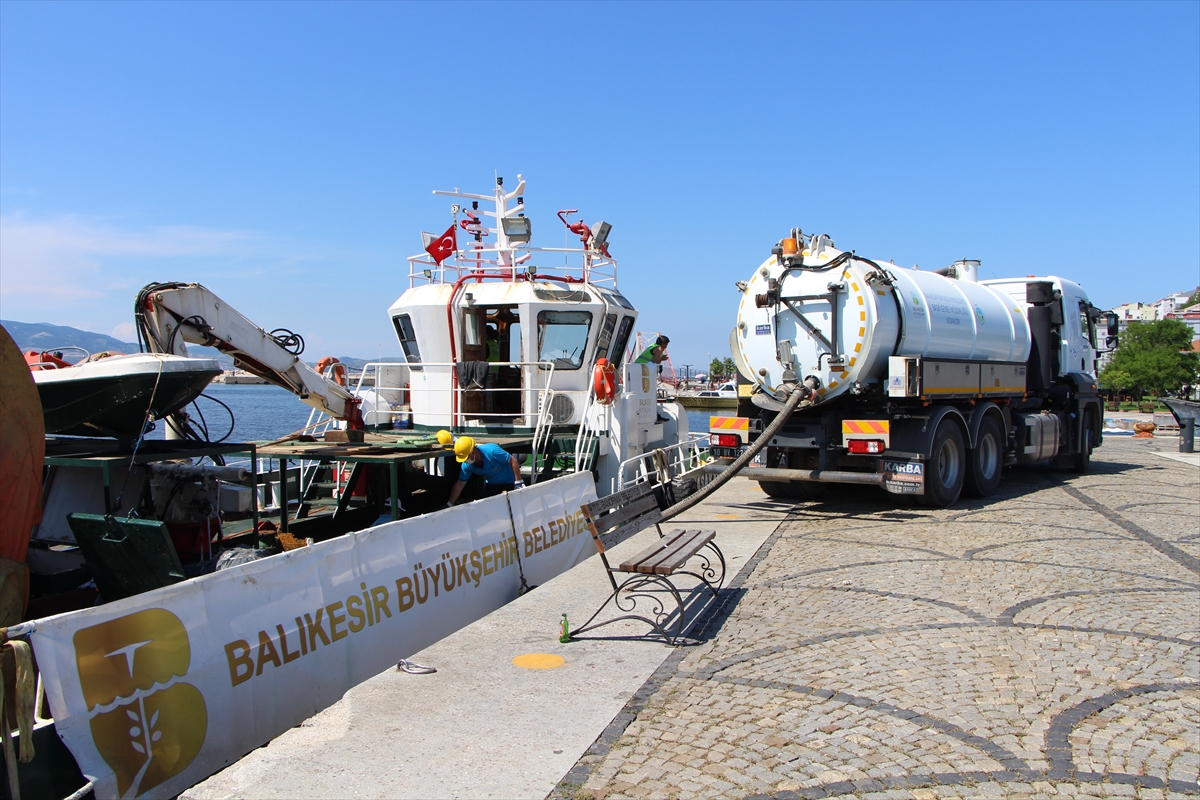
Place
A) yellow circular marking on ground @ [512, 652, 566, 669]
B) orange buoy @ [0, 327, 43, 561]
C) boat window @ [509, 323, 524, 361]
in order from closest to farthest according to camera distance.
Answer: orange buoy @ [0, 327, 43, 561] → yellow circular marking on ground @ [512, 652, 566, 669] → boat window @ [509, 323, 524, 361]

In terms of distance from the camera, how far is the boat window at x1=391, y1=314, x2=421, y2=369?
41.6 feet

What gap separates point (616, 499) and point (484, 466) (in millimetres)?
2053

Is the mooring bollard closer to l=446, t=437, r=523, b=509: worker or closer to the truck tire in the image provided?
the truck tire

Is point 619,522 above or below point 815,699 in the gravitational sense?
above

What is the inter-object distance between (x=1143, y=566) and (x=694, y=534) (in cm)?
436

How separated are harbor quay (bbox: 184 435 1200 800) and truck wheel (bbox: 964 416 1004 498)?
Result: 420 cm

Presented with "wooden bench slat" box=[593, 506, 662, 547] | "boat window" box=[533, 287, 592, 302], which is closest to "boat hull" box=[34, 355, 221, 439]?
"wooden bench slat" box=[593, 506, 662, 547]

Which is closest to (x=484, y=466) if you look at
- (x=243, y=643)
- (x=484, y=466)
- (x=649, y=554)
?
(x=484, y=466)

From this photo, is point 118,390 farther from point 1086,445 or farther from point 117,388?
point 1086,445

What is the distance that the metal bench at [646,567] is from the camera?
5741 millimetres

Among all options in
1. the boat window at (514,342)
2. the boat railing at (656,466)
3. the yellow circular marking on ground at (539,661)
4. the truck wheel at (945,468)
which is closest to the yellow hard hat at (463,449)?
the boat railing at (656,466)

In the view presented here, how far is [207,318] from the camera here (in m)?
8.03

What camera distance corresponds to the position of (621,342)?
13062 mm

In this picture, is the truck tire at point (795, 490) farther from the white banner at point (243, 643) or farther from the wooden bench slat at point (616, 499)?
the white banner at point (243, 643)
